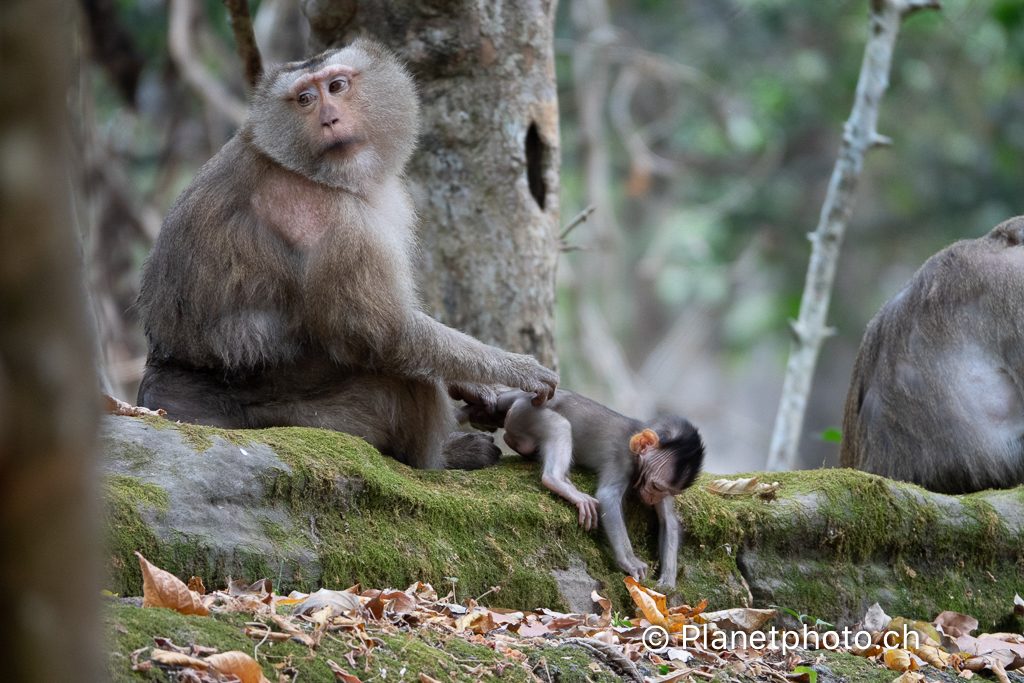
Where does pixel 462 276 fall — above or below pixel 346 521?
above

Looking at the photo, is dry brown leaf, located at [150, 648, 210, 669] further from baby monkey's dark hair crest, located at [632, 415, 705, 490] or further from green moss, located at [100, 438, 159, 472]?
baby monkey's dark hair crest, located at [632, 415, 705, 490]

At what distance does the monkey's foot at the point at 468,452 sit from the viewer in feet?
16.1

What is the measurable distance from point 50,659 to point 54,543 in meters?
0.10

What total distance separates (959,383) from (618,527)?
2810mm

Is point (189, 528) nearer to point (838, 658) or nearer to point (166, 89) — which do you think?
point (838, 658)

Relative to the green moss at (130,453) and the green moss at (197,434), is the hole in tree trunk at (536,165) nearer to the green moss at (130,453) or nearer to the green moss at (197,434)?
the green moss at (197,434)

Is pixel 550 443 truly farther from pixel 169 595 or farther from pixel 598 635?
pixel 169 595

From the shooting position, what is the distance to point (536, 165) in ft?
20.1

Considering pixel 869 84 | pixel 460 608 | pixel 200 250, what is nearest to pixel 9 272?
pixel 460 608

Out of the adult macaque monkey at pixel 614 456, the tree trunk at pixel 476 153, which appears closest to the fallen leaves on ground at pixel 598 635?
the adult macaque monkey at pixel 614 456

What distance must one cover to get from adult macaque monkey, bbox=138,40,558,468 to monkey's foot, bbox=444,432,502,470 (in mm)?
321

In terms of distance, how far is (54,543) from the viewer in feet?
2.93

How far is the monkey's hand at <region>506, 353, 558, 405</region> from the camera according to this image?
4520mm

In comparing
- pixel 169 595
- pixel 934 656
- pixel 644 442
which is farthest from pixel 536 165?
pixel 169 595
